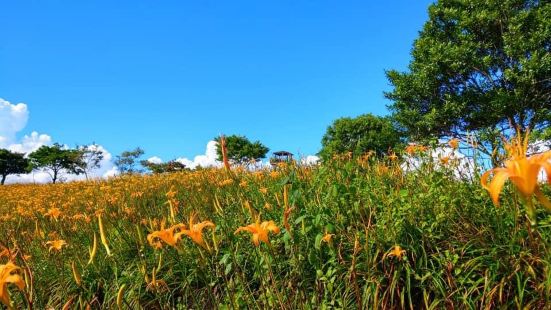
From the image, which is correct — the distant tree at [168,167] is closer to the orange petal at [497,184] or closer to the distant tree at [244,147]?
the orange petal at [497,184]

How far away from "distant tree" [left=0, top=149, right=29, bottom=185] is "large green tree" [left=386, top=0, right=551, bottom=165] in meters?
46.1

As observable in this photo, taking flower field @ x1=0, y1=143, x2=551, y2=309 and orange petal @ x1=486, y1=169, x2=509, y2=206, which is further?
flower field @ x1=0, y1=143, x2=551, y2=309

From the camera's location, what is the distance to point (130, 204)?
655 centimetres

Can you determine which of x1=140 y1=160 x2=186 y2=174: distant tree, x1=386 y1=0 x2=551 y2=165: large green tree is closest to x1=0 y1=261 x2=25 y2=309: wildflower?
x1=140 y1=160 x2=186 y2=174: distant tree

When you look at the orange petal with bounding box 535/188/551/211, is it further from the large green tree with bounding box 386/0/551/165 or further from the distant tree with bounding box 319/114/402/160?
the distant tree with bounding box 319/114/402/160

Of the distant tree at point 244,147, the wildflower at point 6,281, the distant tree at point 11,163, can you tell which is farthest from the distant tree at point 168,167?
the distant tree at point 11,163

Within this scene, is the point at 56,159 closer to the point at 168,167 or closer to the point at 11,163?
the point at 11,163

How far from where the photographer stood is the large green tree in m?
15.7

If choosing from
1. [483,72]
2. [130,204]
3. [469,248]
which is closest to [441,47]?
[483,72]

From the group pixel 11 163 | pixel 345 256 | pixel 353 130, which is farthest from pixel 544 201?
pixel 11 163

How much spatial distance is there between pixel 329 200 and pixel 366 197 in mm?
340

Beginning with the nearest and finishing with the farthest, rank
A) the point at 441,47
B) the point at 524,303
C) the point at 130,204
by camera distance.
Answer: the point at 524,303, the point at 130,204, the point at 441,47

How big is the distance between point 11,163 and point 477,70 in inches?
2004

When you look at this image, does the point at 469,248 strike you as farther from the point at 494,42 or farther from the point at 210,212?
the point at 494,42
